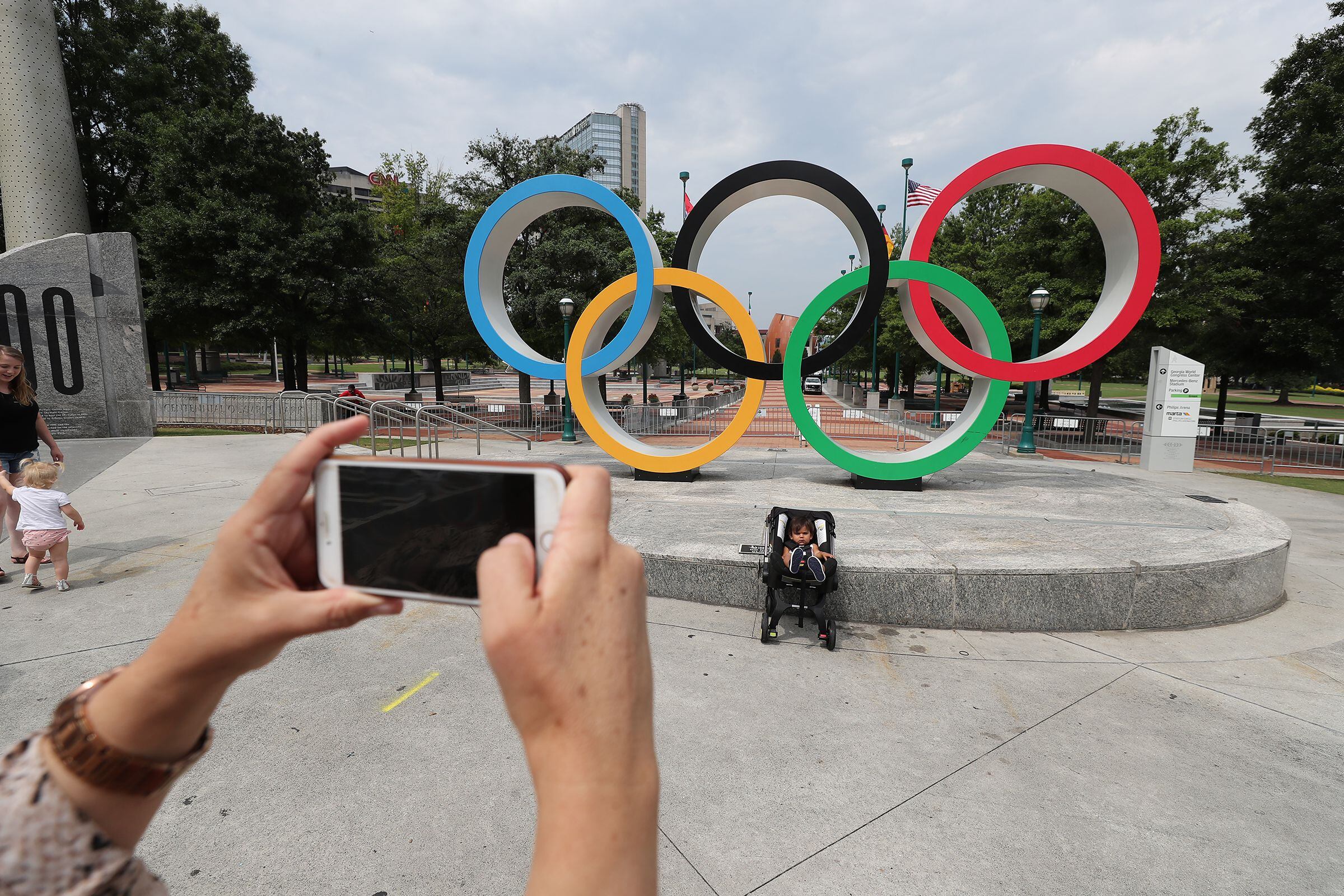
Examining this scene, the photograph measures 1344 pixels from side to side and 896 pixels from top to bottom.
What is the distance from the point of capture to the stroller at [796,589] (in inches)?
200

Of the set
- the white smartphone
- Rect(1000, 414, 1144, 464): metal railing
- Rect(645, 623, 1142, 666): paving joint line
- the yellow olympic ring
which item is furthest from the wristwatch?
Rect(1000, 414, 1144, 464): metal railing

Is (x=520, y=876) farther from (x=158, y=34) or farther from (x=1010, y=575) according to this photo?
(x=158, y=34)

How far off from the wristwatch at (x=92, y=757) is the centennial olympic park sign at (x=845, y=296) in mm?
8517

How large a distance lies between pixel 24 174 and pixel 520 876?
22.0m

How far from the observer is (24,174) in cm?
1541

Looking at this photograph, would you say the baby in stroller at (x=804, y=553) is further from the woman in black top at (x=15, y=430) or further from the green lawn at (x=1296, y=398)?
the green lawn at (x=1296, y=398)

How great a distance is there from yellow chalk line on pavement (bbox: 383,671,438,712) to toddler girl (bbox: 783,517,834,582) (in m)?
2.92

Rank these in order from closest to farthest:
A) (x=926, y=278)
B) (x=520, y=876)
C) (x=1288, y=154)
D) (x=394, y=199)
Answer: (x=520, y=876) → (x=926, y=278) → (x=1288, y=154) → (x=394, y=199)

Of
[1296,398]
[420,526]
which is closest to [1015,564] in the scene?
[420,526]

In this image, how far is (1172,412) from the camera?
13.4 m

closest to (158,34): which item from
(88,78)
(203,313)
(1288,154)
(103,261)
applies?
(88,78)

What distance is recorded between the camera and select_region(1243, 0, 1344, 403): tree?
15.7 meters

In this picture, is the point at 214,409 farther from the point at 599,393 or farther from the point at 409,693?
the point at 409,693

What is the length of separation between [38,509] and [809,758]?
6.99 meters
